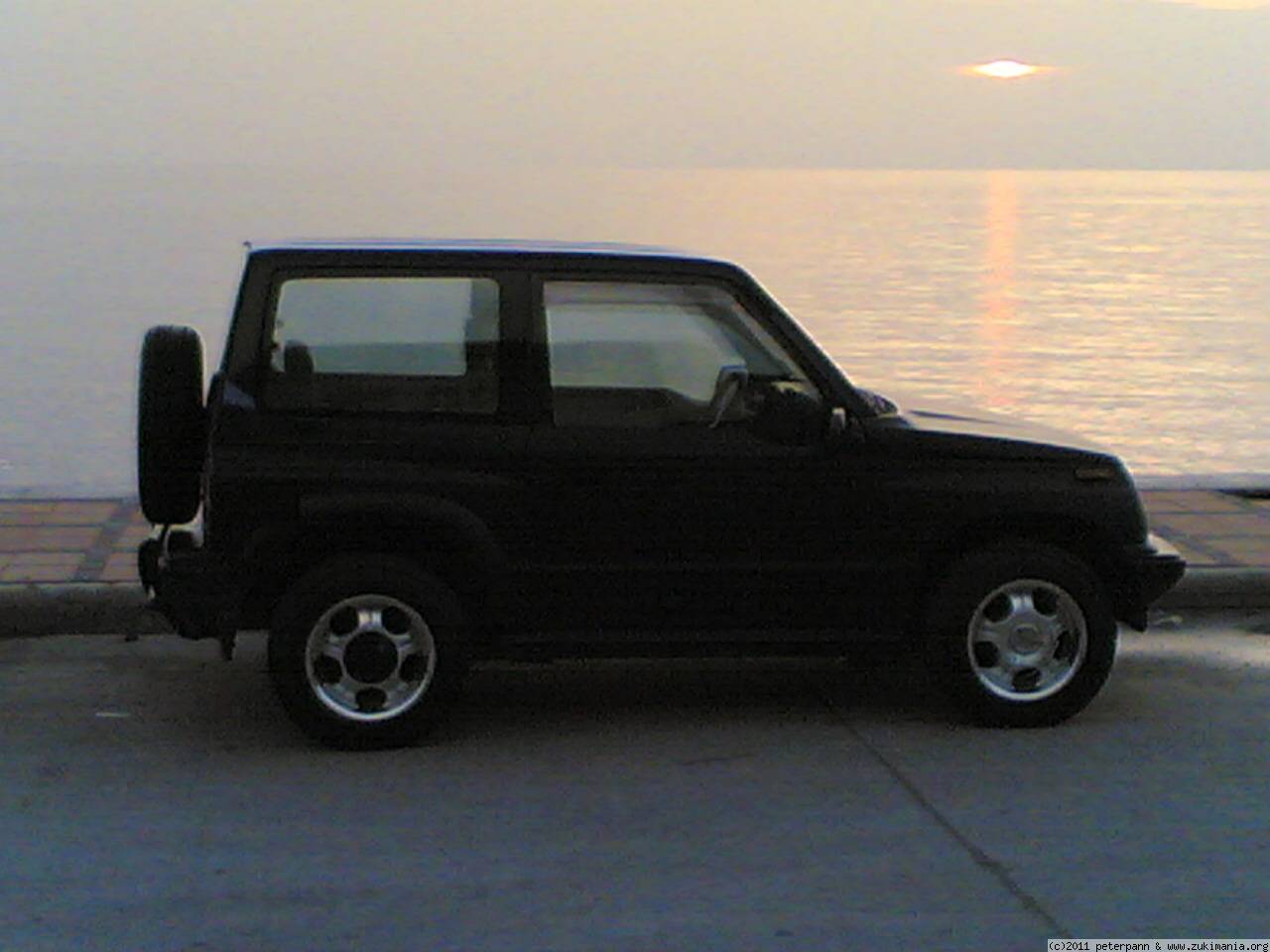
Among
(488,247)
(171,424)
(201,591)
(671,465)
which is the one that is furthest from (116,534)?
(671,465)

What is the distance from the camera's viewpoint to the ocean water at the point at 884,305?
80.0ft

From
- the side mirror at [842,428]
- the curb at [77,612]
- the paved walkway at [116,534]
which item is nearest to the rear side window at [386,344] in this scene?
the side mirror at [842,428]

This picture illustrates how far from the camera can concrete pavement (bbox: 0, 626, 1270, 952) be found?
5.42m

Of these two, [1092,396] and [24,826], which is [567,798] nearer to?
[24,826]

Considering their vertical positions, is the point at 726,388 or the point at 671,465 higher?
the point at 726,388

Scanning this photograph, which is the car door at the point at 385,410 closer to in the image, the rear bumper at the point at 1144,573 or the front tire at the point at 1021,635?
the front tire at the point at 1021,635

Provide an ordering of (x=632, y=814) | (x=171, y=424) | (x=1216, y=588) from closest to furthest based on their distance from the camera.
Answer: (x=632, y=814) → (x=171, y=424) → (x=1216, y=588)

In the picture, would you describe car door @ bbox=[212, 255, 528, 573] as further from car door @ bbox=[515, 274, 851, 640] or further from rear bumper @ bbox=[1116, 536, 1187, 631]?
rear bumper @ bbox=[1116, 536, 1187, 631]

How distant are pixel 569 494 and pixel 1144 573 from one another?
1.91 metres

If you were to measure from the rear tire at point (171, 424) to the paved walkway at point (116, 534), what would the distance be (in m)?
1.55

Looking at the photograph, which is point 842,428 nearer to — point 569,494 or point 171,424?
point 569,494

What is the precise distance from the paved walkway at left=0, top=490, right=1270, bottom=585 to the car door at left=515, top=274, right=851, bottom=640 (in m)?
2.44

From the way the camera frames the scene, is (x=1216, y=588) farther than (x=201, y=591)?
Yes

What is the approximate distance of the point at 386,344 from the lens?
7.07 metres
